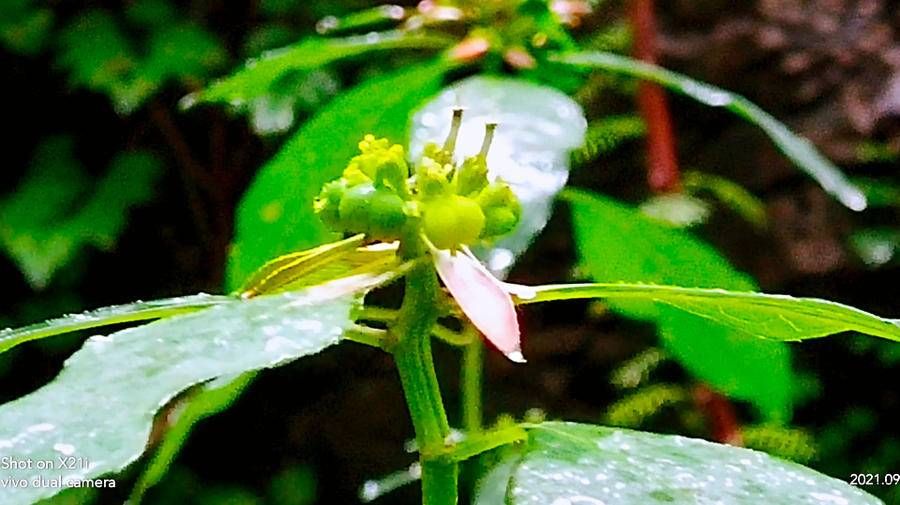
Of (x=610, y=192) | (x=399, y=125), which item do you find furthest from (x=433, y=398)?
(x=610, y=192)

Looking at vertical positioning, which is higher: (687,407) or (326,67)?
(326,67)

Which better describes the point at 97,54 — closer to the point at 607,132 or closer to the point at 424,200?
the point at 607,132

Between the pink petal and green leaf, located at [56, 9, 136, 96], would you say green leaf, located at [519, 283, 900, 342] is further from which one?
green leaf, located at [56, 9, 136, 96]

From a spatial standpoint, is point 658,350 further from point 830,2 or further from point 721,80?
point 830,2

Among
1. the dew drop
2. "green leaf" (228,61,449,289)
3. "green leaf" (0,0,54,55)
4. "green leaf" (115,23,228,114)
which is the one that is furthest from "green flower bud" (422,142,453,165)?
"green leaf" (0,0,54,55)

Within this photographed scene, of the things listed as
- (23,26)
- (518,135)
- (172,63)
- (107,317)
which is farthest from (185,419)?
(23,26)

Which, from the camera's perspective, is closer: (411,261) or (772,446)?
(411,261)

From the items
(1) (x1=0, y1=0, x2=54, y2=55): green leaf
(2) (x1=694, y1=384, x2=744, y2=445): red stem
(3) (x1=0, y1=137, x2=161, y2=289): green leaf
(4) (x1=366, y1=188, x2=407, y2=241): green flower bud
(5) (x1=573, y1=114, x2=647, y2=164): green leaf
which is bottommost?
(3) (x1=0, y1=137, x2=161, y2=289): green leaf
